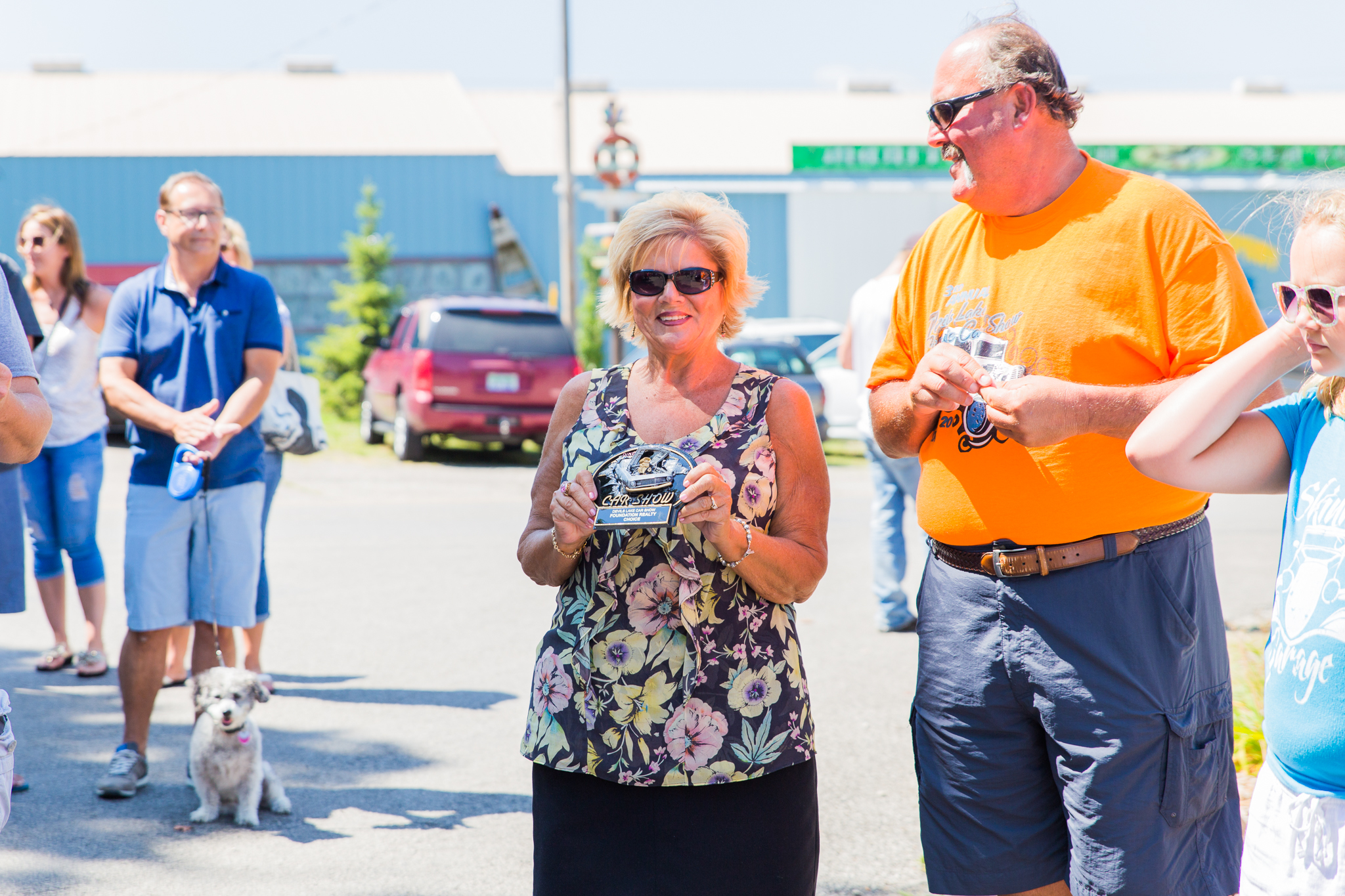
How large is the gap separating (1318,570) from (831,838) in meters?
2.40

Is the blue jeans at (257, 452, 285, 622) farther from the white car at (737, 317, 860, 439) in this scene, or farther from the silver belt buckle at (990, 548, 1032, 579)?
the white car at (737, 317, 860, 439)

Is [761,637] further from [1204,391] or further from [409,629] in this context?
[409,629]

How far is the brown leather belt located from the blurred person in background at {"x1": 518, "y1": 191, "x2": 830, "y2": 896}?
39cm

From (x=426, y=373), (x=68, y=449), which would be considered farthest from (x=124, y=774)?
(x=426, y=373)

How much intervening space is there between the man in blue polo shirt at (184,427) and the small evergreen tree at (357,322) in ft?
56.6

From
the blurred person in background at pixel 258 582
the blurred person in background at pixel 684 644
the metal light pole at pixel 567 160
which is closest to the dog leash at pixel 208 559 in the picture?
the blurred person in background at pixel 258 582

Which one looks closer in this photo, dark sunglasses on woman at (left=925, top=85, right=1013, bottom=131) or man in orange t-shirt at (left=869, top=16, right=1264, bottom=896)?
man in orange t-shirt at (left=869, top=16, right=1264, bottom=896)

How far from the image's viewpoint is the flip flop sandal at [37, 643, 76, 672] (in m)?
5.89

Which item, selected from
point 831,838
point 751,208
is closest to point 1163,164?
point 751,208

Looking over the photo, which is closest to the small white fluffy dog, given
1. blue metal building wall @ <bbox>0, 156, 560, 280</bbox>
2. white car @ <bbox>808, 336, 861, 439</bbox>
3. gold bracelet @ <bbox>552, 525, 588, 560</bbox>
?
gold bracelet @ <bbox>552, 525, 588, 560</bbox>

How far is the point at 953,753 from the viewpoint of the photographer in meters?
2.57

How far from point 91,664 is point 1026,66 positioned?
5.16m

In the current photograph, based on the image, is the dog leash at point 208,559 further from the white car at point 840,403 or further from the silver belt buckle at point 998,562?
the white car at point 840,403

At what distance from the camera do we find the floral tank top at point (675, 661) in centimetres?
252
